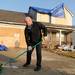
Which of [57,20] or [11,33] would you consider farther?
[57,20]

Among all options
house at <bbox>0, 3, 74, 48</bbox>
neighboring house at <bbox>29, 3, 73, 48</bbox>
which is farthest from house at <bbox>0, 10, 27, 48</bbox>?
neighboring house at <bbox>29, 3, 73, 48</bbox>

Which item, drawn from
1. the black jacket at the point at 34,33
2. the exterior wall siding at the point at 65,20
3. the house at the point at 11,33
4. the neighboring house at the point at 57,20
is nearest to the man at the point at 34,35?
the black jacket at the point at 34,33

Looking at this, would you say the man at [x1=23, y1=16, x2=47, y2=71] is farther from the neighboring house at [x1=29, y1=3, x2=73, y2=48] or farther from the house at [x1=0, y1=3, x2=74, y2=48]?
the neighboring house at [x1=29, y1=3, x2=73, y2=48]

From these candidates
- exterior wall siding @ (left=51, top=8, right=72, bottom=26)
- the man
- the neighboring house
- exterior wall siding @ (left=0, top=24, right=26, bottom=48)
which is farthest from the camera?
exterior wall siding @ (left=51, top=8, right=72, bottom=26)

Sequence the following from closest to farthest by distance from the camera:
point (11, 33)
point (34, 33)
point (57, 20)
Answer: point (34, 33)
point (11, 33)
point (57, 20)

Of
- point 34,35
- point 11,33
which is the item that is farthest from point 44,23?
point 34,35

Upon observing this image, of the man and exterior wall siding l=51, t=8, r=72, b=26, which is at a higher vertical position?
exterior wall siding l=51, t=8, r=72, b=26

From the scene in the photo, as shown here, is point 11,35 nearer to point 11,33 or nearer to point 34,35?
point 11,33

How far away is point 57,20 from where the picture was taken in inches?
1232

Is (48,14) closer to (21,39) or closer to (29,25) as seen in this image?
(21,39)

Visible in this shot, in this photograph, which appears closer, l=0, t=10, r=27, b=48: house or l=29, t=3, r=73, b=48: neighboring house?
l=0, t=10, r=27, b=48: house

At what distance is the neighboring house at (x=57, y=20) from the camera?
28617mm

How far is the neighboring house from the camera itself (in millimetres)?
28617

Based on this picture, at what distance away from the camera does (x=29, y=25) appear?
806 cm
